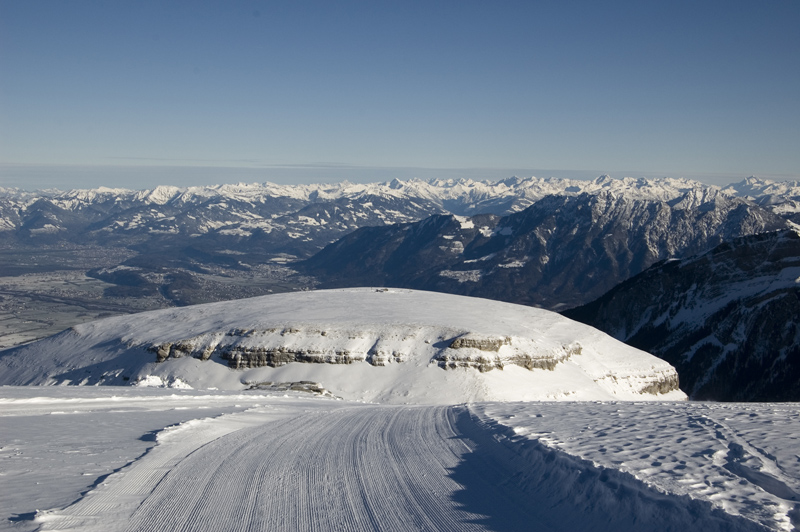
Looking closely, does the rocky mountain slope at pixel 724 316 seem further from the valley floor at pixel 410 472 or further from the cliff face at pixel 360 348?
the valley floor at pixel 410 472

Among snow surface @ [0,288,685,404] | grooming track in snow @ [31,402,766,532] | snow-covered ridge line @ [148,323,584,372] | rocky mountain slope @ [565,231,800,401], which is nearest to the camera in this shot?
grooming track in snow @ [31,402,766,532]

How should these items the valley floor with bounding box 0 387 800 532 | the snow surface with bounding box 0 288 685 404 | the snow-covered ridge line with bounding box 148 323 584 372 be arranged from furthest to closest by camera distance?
the snow-covered ridge line with bounding box 148 323 584 372, the snow surface with bounding box 0 288 685 404, the valley floor with bounding box 0 387 800 532

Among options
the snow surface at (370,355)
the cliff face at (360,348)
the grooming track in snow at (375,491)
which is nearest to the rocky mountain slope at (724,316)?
the snow surface at (370,355)

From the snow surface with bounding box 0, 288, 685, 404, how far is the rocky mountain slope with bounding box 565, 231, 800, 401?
103 feet

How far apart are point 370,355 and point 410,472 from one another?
140 feet

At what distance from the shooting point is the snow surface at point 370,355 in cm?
5250

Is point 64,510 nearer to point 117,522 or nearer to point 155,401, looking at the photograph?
point 117,522

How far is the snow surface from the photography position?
2067 inches

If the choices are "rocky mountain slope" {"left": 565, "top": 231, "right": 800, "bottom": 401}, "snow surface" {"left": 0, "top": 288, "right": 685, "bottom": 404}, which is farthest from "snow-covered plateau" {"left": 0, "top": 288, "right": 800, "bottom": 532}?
"rocky mountain slope" {"left": 565, "top": 231, "right": 800, "bottom": 401}

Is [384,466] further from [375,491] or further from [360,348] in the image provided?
[360,348]

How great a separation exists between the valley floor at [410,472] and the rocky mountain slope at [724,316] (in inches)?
3149

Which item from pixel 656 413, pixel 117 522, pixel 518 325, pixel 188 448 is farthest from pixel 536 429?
pixel 518 325

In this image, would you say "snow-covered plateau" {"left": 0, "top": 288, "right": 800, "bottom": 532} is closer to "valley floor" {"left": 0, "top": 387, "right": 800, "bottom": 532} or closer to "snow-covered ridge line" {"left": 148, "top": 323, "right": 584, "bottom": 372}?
"valley floor" {"left": 0, "top": 387, "right": 800, "bottom": 532}

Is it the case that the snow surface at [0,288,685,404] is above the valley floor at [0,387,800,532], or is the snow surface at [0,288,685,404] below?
below
